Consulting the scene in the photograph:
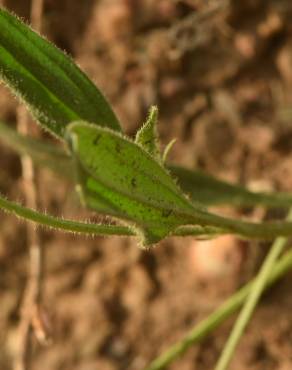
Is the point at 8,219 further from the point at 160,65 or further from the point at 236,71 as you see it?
the point at 236,71

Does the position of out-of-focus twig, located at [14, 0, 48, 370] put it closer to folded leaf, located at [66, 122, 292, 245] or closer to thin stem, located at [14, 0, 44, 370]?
thin stem, located at [14, 0, 44, 370]

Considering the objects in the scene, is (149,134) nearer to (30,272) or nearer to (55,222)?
(55,222)

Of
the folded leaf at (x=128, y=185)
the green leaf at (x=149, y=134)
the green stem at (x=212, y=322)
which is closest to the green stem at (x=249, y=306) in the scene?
the green stem at (x=212, y=322)

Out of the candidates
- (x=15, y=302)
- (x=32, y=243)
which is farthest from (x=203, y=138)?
(x=15, y=302)

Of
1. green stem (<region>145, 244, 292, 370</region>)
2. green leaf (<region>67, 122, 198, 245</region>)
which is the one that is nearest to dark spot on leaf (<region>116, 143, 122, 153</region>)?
green leaf (<region>67, 122, 198, 245</region>)

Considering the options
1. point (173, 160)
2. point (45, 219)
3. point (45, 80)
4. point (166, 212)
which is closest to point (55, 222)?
point (45, 219)

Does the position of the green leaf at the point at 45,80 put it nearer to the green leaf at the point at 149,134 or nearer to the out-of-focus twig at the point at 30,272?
the green leaf at the point at 149,134

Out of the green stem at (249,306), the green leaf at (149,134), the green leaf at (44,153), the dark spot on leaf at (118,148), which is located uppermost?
the green leaf at (44,153)
